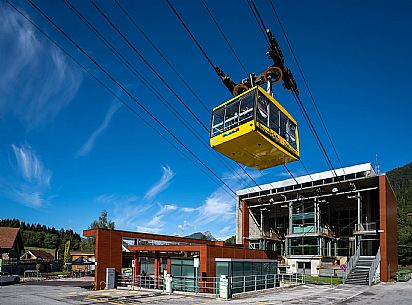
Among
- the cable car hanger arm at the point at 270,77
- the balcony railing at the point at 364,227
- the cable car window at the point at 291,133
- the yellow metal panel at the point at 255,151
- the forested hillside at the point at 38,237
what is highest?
the cable car hanger arm at the point at 270,77

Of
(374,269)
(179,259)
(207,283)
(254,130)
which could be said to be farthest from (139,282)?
(374,269)

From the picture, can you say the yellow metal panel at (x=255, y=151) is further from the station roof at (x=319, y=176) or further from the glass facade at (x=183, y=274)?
the station roof at (x=319, y=176)

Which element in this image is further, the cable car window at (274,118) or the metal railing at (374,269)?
the metal railing at (374,269)

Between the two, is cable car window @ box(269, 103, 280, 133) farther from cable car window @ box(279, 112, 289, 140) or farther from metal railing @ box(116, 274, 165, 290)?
metal railing @ box(116, 274, 165, 290)

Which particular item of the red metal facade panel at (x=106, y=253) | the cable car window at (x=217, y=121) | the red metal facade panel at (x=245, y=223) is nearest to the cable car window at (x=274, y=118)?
the cable car window at (x=217, y=121)

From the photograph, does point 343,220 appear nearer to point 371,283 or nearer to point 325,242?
point 325,242

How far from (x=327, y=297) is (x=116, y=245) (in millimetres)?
15052

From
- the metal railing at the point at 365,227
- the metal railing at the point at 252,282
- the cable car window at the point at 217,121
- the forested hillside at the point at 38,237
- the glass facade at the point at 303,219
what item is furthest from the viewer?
the forested hillside at the point at 38,237

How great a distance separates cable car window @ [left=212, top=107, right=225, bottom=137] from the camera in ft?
62.6

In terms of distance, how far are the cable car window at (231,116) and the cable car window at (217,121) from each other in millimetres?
277

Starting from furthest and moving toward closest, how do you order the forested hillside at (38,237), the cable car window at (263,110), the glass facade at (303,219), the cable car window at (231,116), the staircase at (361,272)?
the forested hillside at (38,237)
the glass facade at (303,219)
the staircase at (361,272)
the cable car window at (231,116)
the cable car window at (263,110)

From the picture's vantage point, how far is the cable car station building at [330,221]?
41.1 metres

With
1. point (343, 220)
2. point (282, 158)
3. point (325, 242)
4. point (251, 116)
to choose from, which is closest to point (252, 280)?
point (282, 158)

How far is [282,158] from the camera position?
66.4ft
